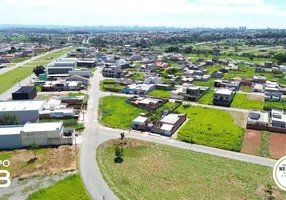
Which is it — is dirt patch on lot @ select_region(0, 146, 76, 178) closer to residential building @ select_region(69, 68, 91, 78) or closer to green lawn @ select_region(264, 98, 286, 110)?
green lawn @ select_region(264, 98, 286, 110)

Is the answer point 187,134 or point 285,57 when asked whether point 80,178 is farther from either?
point 285,57

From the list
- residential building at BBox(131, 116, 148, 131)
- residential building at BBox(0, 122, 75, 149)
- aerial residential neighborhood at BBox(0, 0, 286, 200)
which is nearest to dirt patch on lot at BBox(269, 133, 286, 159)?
aerial residential neighborhood at BBox(0, 0, 286, 200)

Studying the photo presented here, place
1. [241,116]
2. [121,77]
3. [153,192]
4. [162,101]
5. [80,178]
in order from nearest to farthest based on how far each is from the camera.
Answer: [153,192] → [80,178] → [241,116] → [162,101] → [121,77]

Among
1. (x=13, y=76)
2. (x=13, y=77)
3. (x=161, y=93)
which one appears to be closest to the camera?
(x=161, y=93)

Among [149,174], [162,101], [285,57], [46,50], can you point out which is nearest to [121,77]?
[162,101]

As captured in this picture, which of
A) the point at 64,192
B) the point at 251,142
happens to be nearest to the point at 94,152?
Result: the point at 64,192

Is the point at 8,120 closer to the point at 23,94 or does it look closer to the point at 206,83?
the point at 23,94

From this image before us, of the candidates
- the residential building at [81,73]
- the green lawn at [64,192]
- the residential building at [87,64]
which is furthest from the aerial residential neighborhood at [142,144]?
the residential building at [87,64]
